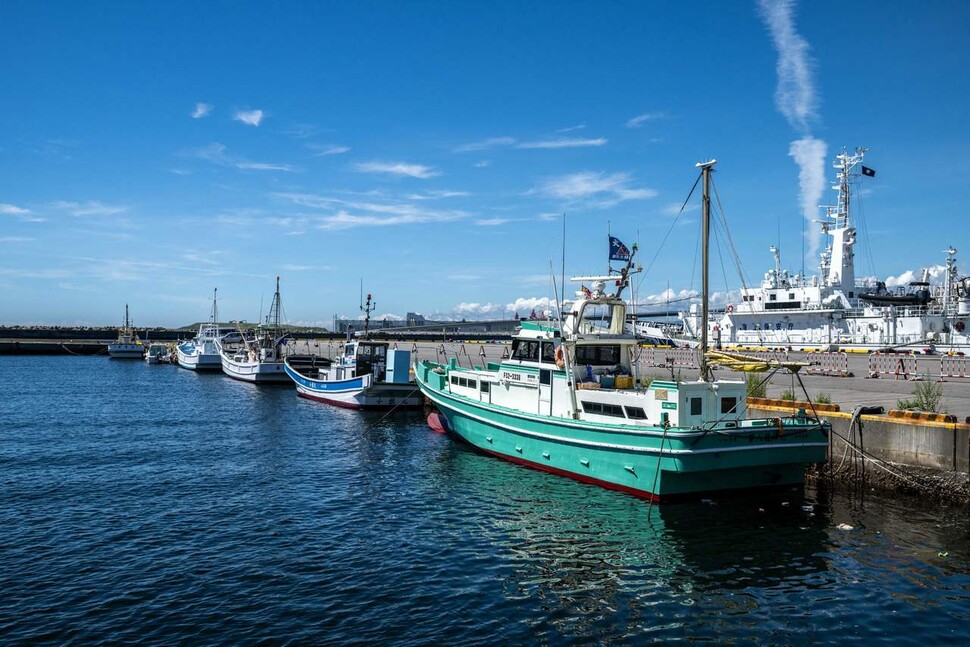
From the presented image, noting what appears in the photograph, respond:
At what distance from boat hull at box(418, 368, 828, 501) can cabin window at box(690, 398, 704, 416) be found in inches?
54.9

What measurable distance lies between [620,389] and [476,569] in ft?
34.6

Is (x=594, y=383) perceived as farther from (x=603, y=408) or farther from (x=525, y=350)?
(x=525, y=350)

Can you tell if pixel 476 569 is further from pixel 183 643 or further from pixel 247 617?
pixel 183 643

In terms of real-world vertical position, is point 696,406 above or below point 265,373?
above

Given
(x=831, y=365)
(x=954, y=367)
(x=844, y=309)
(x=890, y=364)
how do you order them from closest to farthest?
(x=954, y=367) → (x=890, y=364) → (x=831, y=365) → (x=844, y=309)

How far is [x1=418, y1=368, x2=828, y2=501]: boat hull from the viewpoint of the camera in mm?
19047

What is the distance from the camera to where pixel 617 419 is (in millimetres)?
21500

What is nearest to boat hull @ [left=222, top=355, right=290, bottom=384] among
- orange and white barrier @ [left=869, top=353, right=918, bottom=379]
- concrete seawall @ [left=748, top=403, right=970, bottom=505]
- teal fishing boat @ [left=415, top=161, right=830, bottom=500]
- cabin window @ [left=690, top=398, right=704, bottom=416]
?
teal fishing boat @ [left=415, top=161, right=830, bottom=500]

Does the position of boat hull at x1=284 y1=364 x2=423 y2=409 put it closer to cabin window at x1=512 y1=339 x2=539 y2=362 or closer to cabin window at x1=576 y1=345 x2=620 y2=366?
cabin window at x1=512 y1=339 x2=539 y2=362

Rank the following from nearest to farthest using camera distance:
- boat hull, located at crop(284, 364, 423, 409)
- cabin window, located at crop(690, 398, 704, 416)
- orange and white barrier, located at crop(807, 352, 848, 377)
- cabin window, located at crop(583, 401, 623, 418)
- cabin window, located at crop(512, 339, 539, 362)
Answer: cabin window, located at crop(690, 398, 704, 416) → cabin window, located at crop(583, 401, 623, 418) → cabin window, located at crop(512, 339, 539, 362) → orange and white barrier, located at crop(807, 352, 848, 377) → boat hull, located at crop(284, 364, 423, 409)

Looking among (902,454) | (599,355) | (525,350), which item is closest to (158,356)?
(525,350)

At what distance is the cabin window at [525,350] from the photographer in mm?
26123

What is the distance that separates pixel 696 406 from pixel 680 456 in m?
2.01

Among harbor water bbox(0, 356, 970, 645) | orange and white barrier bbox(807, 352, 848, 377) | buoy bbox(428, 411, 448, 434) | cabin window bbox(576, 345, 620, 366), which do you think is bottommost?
harbor water bbox(0, 356, 970, 645)
